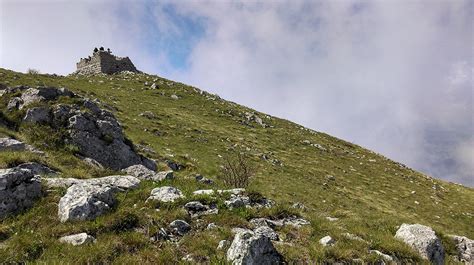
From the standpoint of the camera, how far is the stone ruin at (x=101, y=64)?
76.7 m

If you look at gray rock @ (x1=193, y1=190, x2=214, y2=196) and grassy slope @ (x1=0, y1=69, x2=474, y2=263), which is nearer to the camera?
grassy slope @ (x1=0, y1=69, x2=474, y2=263)

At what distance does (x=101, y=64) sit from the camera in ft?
251

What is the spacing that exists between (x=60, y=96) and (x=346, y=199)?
81.3 ft

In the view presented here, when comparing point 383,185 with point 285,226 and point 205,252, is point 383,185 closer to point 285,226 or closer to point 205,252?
point 285,226

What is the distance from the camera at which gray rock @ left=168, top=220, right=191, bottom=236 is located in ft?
36.8

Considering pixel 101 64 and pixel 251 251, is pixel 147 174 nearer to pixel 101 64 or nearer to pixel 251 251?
pixel 251 251

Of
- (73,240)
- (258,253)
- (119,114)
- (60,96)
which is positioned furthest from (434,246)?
(119,114)

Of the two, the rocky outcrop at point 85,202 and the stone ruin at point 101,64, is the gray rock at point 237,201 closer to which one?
the rocky outcrop at point 85,202

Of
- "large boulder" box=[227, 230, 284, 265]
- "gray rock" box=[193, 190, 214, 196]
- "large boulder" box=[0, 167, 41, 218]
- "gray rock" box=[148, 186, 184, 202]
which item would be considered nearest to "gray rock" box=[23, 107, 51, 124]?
"large boulder" box=[0, 167, 41, 218]

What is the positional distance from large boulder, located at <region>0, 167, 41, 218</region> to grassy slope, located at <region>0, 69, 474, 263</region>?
0.41m

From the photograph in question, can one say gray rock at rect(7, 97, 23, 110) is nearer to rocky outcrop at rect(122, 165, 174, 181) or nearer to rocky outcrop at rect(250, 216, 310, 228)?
rocky outcrop at rect(122, 165, 174, 181)

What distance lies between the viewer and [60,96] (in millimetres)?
23734

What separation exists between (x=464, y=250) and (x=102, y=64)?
2853 inches

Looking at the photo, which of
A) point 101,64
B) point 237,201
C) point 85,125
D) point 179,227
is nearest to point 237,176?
point 85,125
